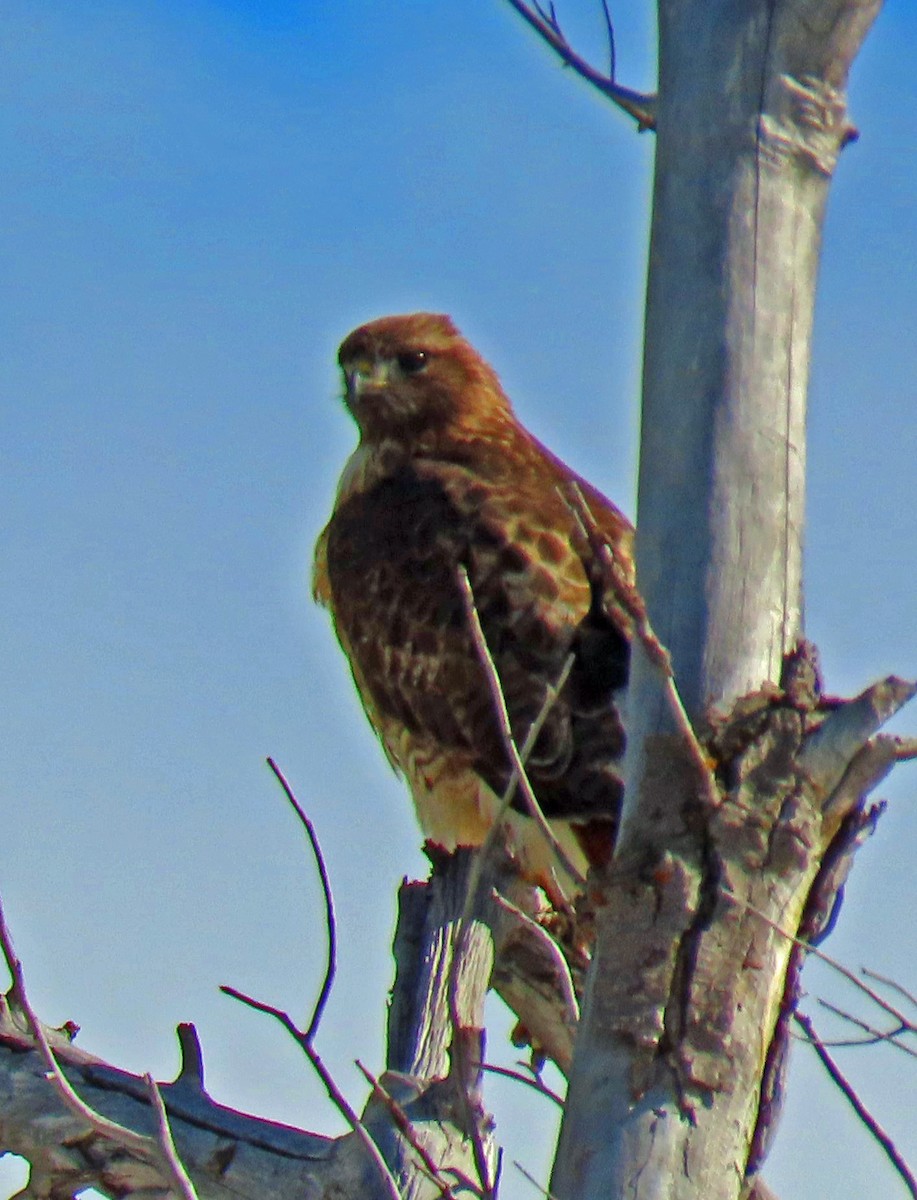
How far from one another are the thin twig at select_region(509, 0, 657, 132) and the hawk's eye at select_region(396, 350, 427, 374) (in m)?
2.40

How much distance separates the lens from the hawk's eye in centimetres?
653

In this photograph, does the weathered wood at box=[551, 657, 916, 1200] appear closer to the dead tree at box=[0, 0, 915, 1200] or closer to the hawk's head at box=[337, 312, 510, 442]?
the dead tree at box=[0, 0, 915, 1200]

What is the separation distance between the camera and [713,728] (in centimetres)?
317

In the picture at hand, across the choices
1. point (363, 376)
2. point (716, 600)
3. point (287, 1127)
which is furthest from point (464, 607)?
point (363, 376)

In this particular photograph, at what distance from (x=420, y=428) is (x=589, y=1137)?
379cm

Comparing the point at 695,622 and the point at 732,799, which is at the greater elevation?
the point at 695,622

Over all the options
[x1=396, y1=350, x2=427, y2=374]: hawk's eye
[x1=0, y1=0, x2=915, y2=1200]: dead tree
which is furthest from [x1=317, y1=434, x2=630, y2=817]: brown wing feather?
[x1=0, y1=0, x2=915, y2=1200]: dead tree

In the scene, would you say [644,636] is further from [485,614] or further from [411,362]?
[411,362]

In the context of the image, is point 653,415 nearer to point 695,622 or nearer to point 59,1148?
point 695,622

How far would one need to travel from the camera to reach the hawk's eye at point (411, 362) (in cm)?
653

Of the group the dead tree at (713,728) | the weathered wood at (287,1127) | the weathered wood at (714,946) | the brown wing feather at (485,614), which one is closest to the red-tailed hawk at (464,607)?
the brown wing feather at (485,614)

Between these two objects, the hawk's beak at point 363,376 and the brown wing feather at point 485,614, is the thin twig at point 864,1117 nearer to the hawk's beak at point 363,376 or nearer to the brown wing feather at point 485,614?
the brown wing feather at point 485,614

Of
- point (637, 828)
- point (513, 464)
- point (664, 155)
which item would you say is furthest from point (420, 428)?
point (637, 828)

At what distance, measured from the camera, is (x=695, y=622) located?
319 centimetres
